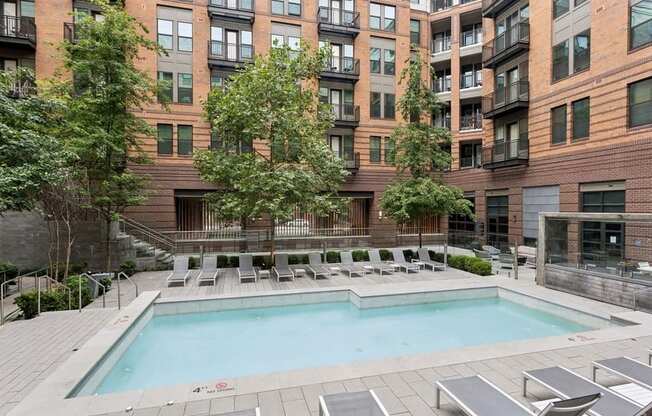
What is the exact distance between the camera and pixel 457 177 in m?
24.0

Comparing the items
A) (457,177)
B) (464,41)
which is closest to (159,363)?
(457,177)

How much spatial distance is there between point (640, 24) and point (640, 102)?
9.55 feet

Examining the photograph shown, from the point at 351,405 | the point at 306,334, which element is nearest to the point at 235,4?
the point at 306,334

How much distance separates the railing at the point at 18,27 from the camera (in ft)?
54.9

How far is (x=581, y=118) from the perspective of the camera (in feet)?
50.4

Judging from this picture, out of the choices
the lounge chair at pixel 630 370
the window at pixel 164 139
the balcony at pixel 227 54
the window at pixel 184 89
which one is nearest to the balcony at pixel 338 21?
the balcony at pixel 227 54

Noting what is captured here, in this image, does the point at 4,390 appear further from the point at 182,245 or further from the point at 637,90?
the point at 637,90

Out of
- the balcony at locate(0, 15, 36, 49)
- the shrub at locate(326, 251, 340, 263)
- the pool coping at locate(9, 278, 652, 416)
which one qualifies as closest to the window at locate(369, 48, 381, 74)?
the shrub at locate(326, 251, 340, 263)

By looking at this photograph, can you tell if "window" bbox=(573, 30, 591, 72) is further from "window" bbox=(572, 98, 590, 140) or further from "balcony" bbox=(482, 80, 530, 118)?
"balcony" bbox=(482, 80, 530, 118)

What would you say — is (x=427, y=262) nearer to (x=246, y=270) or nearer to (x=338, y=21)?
(x=246, y=270)

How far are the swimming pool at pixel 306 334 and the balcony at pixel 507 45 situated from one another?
13.8 metres

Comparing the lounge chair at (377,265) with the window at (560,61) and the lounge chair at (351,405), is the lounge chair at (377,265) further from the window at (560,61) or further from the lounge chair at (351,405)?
the window at (560,61)

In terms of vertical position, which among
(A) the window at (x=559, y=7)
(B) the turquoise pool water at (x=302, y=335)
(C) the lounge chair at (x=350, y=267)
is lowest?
(B) the turquoise pool water at (x=302, y=335)

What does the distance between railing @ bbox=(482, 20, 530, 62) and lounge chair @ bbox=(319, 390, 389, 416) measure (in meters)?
19.9
